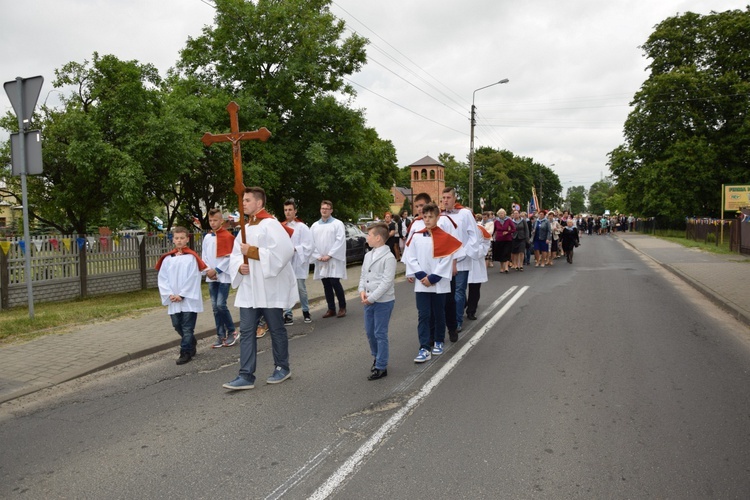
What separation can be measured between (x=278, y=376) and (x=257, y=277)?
39.1 inches

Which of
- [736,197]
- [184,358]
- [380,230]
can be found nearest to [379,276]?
[380,230]

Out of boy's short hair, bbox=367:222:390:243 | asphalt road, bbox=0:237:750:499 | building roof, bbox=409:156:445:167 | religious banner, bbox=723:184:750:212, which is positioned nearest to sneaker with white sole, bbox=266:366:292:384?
asphalt road, bbox=0:237:750:499

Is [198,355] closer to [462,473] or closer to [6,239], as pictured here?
[462,473]

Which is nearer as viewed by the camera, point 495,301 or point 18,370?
point 18,370

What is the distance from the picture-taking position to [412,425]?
432 cm

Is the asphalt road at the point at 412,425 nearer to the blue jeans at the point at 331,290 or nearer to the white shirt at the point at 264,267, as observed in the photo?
the white shirt at the point at 264,267

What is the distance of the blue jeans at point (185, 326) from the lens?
21.5ft

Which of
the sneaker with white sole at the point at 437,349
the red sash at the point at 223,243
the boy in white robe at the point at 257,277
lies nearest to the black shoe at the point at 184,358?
the boy in white robe at the point at 257,277

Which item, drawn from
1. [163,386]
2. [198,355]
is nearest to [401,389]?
[163,386]

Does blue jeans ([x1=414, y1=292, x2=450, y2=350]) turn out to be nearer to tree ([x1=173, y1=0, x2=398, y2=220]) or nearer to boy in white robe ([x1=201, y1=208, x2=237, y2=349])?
boy in white robe ([x1=201, y1=208, x2=237, y2=349])

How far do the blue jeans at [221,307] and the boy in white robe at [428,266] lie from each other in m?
2.45

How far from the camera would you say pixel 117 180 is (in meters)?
13.5

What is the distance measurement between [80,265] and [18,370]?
770 centimetres

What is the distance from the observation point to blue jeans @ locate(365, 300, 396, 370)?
562 centimetres
